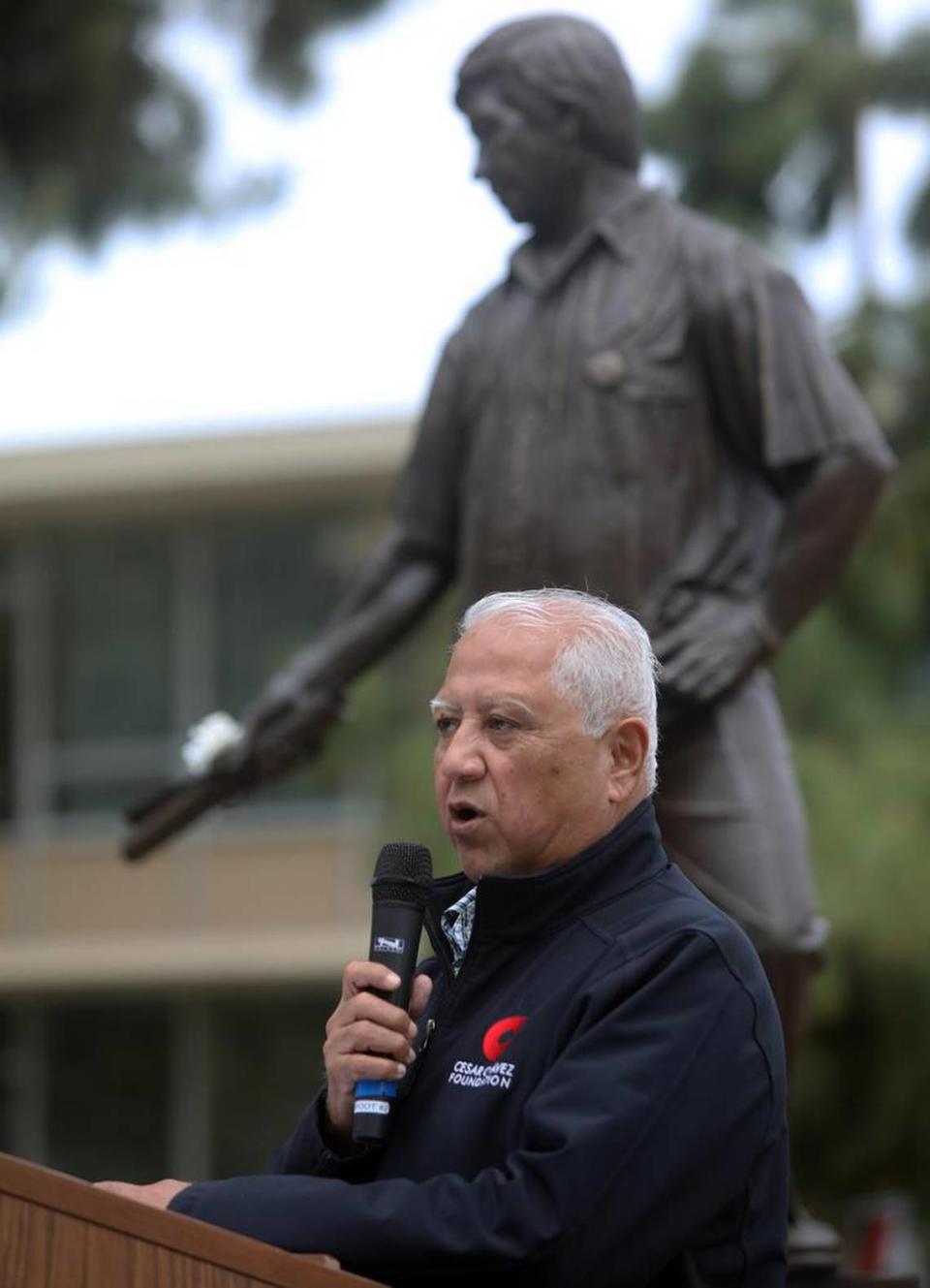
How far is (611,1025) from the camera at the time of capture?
9.66 ft

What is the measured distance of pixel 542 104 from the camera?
5.19 m

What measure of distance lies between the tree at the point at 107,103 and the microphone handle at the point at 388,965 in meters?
10.4

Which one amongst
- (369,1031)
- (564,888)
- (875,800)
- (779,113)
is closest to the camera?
(369,1031)

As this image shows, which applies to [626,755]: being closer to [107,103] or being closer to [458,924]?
[458,924]

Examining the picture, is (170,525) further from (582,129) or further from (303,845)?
(582,129)

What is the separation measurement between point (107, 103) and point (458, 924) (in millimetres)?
10606

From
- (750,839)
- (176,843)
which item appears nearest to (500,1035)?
(750,839)

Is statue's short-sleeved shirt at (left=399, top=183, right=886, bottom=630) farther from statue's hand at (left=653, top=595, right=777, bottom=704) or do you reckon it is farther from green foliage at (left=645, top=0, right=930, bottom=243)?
green foliage at (left=645, top=0, right=930, bottom=243)

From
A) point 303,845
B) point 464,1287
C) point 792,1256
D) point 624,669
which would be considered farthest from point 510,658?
point 303,845

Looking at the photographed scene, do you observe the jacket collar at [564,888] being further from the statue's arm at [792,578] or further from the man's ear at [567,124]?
the man's ear at [567,124]

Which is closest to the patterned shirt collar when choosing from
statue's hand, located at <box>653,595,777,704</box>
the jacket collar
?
the jacket collar

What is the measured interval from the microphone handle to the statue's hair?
2531 mm

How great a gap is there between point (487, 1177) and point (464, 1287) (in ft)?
0.49

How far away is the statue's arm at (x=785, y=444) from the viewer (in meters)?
4.99
